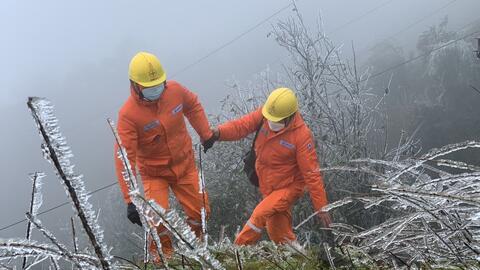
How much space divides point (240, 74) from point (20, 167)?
42.6 m

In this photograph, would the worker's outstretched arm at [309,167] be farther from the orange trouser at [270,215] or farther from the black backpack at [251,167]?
the black backpack at [251,167]

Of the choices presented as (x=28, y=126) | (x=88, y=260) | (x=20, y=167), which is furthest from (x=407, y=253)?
(x=28, y=126)

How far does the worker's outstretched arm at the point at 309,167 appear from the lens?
16.4ft

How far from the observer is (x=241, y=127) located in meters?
5.71

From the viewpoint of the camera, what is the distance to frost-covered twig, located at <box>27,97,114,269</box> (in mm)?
522

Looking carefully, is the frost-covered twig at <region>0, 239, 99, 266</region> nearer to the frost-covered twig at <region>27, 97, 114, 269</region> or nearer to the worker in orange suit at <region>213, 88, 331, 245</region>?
the frost-covered twig at <region>27, 97, 114, 269</region>

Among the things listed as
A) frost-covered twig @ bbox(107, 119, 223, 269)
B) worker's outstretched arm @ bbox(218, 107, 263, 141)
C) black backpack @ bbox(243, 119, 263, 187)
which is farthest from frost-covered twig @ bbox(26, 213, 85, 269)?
black backpack @ bbox(243, 119, 263, 187)

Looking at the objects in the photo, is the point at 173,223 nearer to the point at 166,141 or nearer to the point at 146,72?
the point at 146,72

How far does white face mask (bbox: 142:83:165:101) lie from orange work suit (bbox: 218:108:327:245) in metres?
1.16

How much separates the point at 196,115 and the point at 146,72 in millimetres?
861

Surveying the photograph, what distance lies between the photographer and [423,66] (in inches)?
1325

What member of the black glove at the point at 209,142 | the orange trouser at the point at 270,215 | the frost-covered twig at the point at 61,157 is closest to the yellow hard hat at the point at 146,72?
the black glove at the point at 209,142

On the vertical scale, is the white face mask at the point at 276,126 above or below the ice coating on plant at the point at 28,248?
below

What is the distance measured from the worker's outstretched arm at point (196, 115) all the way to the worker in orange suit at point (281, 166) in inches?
22.4
